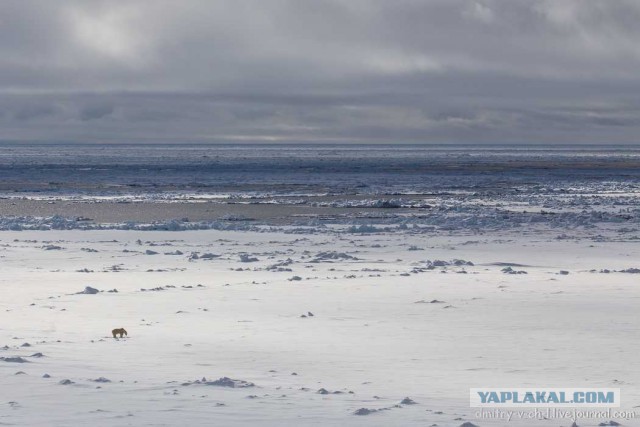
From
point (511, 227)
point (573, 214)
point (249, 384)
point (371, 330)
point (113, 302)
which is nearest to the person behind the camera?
point (249, 384)

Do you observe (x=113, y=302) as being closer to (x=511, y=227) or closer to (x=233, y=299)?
(x=233, y=299)

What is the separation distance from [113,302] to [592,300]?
243 inches

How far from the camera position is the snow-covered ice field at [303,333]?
7.63m

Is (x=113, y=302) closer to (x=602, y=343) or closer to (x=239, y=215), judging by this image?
(x=602, y=343)

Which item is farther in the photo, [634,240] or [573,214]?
[573,214]

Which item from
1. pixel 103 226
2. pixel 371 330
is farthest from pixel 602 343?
pixel 103 226

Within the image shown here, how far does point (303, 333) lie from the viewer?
10727mm

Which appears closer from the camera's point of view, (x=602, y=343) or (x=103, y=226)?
(x=602, y=343)

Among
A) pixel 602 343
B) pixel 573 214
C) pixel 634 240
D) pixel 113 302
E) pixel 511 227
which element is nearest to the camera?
pixel 602 343

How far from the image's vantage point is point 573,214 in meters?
29.0

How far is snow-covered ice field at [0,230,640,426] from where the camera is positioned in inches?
300

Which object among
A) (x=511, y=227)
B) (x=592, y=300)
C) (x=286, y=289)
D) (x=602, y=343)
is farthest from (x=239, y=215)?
(x=602, y=343)

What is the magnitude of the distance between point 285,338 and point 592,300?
15.1 feet

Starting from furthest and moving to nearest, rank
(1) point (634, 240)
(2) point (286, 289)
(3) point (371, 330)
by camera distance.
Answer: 1. (1) point (634, 240)
2. (2) point (286, 289)
3. (3) point (371, 330)
